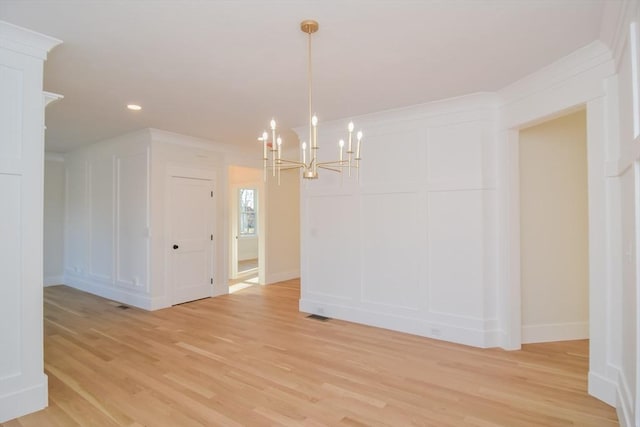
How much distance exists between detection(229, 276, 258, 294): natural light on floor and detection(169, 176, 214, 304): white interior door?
67 cm

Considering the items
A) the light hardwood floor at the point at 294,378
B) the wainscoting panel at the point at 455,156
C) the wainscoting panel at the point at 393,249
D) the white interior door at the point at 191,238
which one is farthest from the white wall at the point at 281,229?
the wainscoting panel at the point at 455,156

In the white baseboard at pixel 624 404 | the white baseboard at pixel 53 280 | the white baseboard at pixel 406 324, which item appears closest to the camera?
the white baseboard at pixel 624 404

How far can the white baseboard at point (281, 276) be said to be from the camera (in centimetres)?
712

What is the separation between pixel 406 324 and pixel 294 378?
68.8 inches

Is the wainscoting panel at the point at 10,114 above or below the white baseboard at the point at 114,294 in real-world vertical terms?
above

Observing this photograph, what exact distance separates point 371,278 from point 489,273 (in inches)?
55.3

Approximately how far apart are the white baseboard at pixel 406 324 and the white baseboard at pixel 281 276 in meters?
2.12

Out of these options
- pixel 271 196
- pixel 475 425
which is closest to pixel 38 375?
pixel 475 425

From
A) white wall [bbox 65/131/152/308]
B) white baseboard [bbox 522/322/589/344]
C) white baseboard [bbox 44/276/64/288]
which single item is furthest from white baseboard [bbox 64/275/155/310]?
white baseboard [bbox 522/322/589/344]

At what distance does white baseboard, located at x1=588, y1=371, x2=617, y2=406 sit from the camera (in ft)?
8.24

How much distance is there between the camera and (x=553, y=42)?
8.38ft

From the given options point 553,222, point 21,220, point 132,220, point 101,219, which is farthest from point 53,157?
point 553,222

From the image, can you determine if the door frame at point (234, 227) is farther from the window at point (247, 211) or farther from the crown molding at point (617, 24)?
the crown molding at point (617, 24)

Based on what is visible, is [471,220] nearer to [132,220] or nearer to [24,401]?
[24,401]
